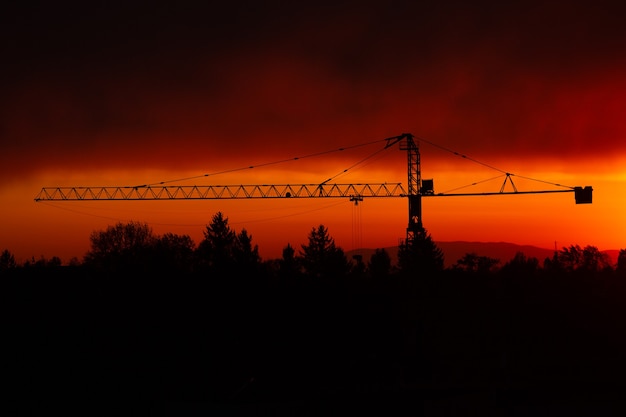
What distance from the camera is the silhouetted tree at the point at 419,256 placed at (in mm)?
77938

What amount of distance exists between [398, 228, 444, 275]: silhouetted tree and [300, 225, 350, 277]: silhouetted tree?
321 inches

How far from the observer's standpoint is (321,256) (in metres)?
110

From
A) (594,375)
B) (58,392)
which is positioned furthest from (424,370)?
(58,392)

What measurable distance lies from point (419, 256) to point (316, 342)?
31.8 metres

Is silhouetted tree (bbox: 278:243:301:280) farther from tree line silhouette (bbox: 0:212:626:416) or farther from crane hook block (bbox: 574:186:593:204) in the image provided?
crane hook block (bbox: 574:186:593:204)

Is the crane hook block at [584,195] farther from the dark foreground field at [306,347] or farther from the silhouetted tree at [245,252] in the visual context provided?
the silhouetted tree at [245,252]

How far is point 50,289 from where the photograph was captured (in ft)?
178

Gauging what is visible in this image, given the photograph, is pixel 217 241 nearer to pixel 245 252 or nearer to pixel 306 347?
pixel 245 252

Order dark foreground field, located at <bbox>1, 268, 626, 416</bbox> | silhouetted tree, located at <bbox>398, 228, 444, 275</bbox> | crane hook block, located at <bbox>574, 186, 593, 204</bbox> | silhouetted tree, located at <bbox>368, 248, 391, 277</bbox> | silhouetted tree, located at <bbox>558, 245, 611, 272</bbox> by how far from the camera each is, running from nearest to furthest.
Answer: dark foreground field, located at <bbox>1, 268, 626, 416</bbox>, silhouetted tree, located at <bbox>398, 228, 444, 275</bbox>, crane hook block, located at <bbox>574, 186, 593, 204</bbox>, silhouetted tree, located at <bbox>368, 248, 391, 277</bbox>, silhouetted tree, located at <bbox>558, 245, 611, 272</bbox>

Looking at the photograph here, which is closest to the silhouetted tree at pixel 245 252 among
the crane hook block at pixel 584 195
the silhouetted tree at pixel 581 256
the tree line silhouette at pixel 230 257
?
the tree line silhouette at pixel 230 257

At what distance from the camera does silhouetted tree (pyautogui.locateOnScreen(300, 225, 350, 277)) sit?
320ft

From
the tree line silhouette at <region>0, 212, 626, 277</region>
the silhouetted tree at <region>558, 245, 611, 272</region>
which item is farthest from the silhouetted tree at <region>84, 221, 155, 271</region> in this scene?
the silhouetted tree at <region>558, 245, 611, 272</region>

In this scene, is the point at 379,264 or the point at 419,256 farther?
the point at 379,264

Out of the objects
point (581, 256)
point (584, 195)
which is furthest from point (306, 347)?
point (581, 256)
